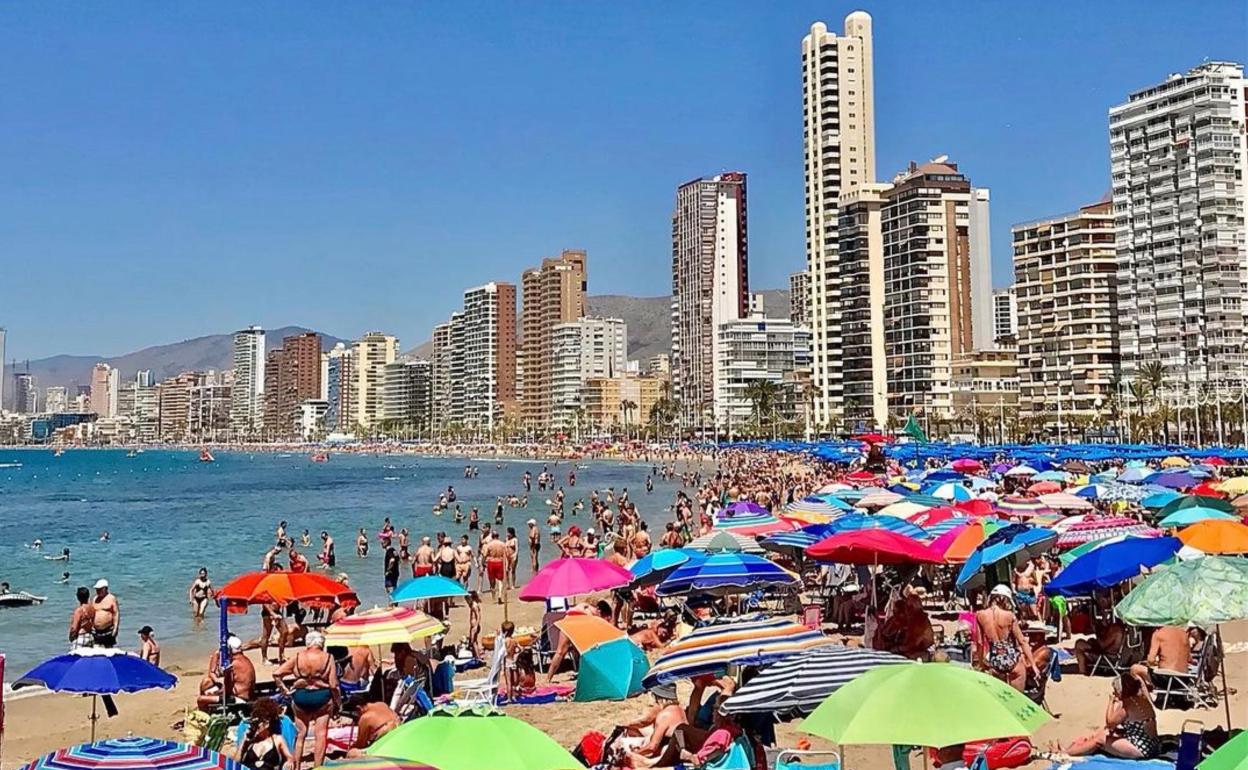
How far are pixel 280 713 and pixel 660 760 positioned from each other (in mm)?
3333

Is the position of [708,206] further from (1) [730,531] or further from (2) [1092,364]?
(1) [730,531]

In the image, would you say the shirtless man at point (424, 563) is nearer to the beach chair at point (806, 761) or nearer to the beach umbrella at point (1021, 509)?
the beach umbrella at point (1021, 509)

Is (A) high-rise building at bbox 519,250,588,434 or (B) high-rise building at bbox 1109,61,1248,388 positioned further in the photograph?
(A) high-rise building at bbox 519,250,588,434

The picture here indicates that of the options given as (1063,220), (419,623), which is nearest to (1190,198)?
(1063,220)

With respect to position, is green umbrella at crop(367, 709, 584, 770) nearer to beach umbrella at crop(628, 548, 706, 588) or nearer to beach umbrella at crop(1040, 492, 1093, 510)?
beach umbrella at crop(628, 548, 706, 588)

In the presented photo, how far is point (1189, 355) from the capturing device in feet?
298

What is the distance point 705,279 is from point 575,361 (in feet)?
90.1

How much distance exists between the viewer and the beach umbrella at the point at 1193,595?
8.05 meters

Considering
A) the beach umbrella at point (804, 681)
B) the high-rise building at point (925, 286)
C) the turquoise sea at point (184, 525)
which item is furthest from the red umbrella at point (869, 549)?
the high-rise building at point (925, 286)

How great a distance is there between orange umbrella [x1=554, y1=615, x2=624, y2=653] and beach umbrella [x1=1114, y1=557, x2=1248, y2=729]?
5.10 m

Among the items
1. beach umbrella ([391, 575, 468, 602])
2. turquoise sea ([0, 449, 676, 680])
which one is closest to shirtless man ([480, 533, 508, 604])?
turquoise sea ([0, 449, 676, 680])

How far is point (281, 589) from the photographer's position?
11.4 m

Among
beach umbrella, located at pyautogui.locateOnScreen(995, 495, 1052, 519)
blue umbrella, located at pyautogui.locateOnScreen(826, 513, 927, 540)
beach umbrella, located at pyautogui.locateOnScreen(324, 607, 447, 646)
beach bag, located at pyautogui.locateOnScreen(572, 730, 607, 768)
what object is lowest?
beach bag, located at pyautogui.locateOnScreen(572, 730, 607, 768)

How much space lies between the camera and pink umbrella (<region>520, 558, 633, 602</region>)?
40.8 ft
